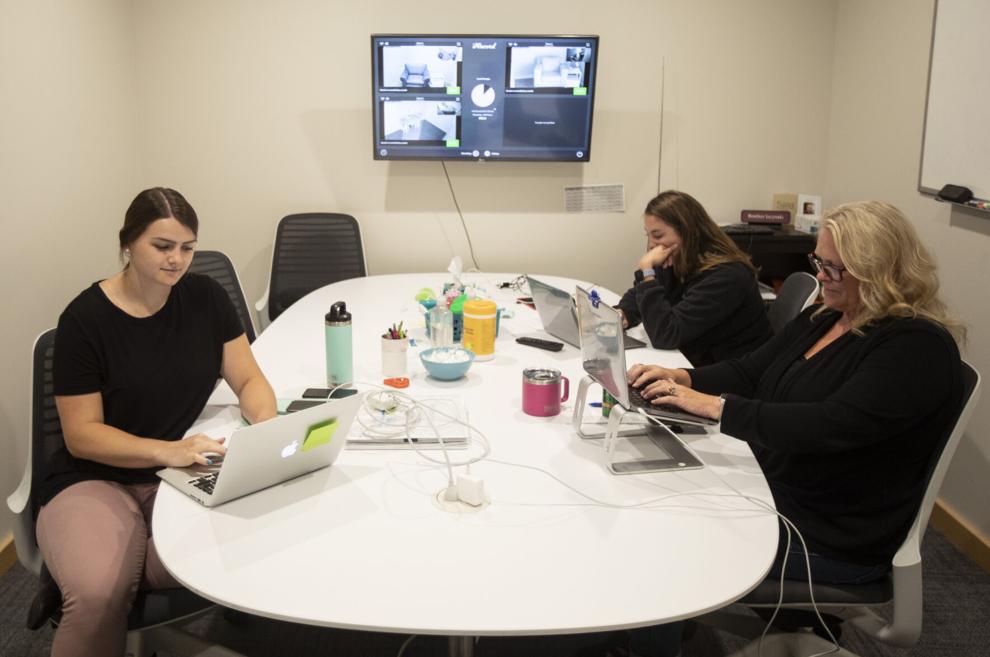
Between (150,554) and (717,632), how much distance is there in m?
1.60

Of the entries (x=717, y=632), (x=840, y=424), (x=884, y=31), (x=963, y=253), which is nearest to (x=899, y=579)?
(x=840, y=424)

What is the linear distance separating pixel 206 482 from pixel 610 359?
34.5 inches

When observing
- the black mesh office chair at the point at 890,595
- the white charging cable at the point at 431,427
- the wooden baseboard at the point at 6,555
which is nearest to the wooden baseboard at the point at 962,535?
the black mesh office chair at the point at 890,595

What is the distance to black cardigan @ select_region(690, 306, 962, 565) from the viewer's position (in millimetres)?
1671

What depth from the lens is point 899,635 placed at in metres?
1.70

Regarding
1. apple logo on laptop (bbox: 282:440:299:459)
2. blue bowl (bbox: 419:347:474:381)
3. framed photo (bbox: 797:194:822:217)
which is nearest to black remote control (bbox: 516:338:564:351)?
blue bowl (bbox: 419:347:474:381)

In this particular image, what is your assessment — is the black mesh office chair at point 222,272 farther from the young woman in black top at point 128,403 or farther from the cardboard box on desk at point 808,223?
the cardboard box on desk at point 808,223

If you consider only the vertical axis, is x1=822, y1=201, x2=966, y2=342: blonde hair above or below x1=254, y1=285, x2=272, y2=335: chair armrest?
above

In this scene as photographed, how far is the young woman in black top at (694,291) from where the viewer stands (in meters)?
2.67

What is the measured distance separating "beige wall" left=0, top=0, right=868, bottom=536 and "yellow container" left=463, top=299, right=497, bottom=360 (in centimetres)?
197

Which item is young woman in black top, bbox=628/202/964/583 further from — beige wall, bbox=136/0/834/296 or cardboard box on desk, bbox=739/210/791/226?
beige wall, bbox=136/0/834/296

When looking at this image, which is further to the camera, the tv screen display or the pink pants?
the tv screen display

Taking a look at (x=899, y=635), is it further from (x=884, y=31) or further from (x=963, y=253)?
(x=884, y=31)

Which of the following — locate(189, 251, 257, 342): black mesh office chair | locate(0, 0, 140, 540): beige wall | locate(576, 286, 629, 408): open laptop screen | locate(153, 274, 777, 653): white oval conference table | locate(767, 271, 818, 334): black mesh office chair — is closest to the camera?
locate(153, 274, 777, 653): white oval conference table
